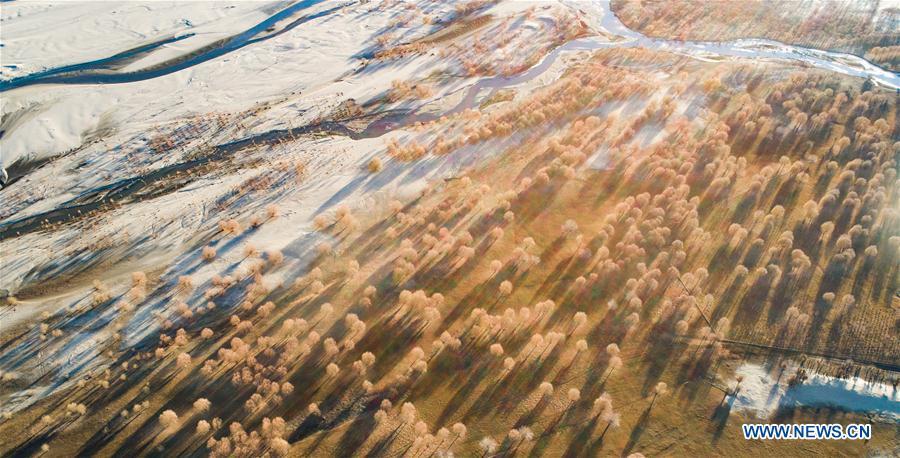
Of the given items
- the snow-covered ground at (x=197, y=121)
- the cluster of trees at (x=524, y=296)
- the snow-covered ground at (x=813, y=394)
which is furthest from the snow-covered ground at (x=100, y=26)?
the snow-covered ground at (x=813, y=394)

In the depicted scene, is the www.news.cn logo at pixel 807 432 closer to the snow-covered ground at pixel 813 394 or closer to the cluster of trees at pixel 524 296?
the snow-covered ground at pixel 813 394

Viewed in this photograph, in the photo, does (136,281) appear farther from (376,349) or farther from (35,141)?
(35,141)

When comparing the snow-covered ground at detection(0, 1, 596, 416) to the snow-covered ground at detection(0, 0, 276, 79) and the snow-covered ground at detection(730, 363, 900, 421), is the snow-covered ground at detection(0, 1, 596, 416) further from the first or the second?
the snow-covered ground at detection(730, 363, 900, 421)

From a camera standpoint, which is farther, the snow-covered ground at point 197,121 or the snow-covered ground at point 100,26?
the snow-covered ground at point 100,26

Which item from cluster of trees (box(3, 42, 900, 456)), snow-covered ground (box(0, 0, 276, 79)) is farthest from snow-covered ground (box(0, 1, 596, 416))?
cluster of trees (box(3, 42, 900, 456))

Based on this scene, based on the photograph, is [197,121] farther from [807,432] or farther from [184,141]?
[807,432]

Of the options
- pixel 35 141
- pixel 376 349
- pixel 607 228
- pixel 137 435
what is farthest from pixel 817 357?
pixel 35 141

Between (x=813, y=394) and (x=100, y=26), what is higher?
(x=100, y=26)

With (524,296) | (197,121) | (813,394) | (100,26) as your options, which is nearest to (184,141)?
(197,121)
